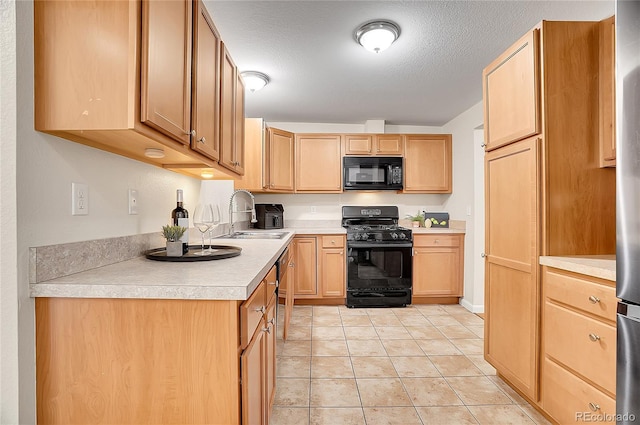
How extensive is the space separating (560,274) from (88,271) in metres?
2.04

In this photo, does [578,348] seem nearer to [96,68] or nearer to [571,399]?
[571,399]

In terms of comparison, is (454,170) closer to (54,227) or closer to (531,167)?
(531,167)

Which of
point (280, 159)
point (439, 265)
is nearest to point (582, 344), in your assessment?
point (439, 265)

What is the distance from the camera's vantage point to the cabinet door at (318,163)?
4035 millimetres

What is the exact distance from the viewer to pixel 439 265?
376 centimetres

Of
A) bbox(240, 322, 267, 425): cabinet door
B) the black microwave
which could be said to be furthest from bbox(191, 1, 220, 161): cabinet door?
the black microwave

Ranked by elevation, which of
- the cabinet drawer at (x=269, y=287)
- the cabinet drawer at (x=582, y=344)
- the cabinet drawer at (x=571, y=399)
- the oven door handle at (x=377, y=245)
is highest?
the cabinet drawer at (x=269, y=287)

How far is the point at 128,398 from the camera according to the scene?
0.90 meters

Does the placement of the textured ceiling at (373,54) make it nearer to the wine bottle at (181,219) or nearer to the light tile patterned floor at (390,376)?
the wine bottle at (181,219)

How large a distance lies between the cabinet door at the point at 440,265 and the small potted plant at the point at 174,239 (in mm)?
2901

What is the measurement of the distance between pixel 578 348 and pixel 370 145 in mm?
3054

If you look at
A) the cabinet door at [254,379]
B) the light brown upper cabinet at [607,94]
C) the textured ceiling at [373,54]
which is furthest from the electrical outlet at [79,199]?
the light brown upper cabinet at [607,94]

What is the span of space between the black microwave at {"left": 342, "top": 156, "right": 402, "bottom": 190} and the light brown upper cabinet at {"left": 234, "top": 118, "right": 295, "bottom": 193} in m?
0.71

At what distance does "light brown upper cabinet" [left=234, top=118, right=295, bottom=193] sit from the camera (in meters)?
3.47
